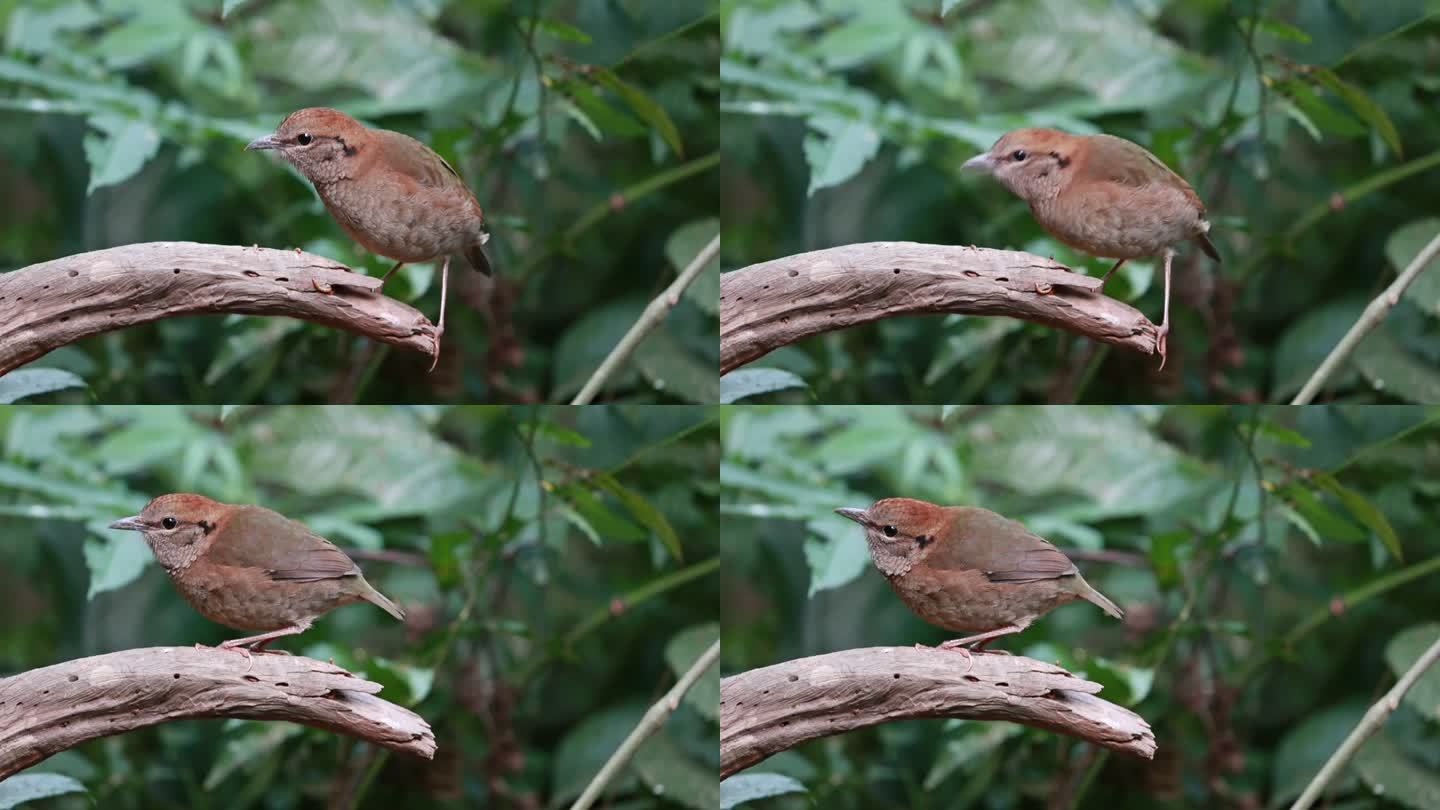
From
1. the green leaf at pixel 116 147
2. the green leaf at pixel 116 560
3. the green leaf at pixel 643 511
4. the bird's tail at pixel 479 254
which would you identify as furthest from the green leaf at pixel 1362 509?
the green leaf at pixel 116 147

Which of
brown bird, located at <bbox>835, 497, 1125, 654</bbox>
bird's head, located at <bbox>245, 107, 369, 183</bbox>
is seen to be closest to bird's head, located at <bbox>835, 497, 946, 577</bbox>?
brown bird, located at <bbox>835, 497, 1125, 654</bbox>

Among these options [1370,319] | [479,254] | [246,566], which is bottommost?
[246,566]

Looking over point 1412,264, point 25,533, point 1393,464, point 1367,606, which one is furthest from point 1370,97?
point 25,533

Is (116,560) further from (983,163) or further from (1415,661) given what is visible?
(1415,661)

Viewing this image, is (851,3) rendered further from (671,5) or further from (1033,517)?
(1033,517)

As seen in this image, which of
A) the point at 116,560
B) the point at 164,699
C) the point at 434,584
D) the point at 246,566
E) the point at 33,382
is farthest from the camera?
the point at 434,584

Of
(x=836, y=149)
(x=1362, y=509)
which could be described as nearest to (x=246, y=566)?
(x=836, y=149)

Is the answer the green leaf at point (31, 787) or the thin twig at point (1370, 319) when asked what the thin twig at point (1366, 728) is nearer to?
the thin twig at point (1370, 319)
